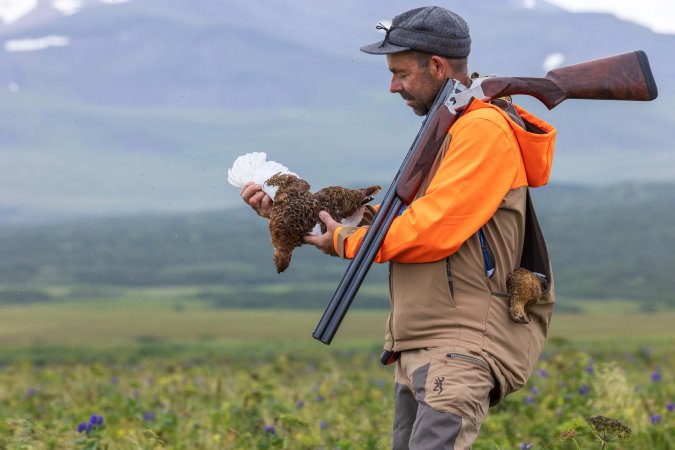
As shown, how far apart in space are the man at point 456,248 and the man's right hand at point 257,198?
313mm

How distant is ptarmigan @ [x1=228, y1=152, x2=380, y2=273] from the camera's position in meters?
4.04

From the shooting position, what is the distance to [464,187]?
3.72 meters

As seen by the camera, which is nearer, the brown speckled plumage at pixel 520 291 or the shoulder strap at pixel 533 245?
the brown speckled plumage at pixel 520 291

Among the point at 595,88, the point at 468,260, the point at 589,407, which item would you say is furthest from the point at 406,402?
the point at 589,407

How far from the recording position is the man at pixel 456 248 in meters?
3.73

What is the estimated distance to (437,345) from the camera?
3.85 meters

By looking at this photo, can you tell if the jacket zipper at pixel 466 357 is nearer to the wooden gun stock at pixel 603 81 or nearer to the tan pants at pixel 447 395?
the tan pants at pixel 447 395

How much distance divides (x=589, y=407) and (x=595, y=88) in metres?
2.90

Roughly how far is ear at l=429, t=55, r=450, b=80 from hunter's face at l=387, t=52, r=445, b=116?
0.01 meters

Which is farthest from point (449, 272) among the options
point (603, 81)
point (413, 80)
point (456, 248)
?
point (603, 81)

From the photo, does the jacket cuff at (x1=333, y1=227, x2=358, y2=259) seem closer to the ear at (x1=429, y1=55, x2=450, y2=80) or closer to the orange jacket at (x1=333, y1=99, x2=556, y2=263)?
the orange jacket at (x1=333, y1=99, x2=556, y2=263)

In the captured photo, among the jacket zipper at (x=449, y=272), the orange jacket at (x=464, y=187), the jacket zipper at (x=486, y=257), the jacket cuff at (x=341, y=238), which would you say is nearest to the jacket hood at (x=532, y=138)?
the orange jacket at (x=464, y=187)

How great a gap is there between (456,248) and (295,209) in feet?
2.25

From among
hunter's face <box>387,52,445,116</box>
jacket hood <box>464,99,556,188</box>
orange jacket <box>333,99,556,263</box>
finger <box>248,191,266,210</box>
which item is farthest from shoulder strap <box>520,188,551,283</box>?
finger <box>248,191,266,210</box>
